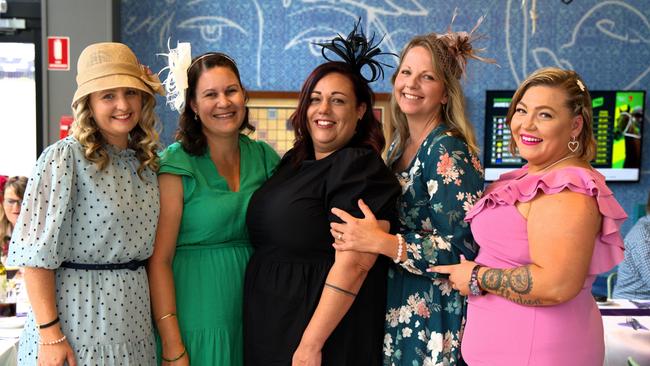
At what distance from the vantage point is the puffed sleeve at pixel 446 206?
1940 millimetres

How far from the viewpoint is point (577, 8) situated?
17.4ft

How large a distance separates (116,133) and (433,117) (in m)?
1.03

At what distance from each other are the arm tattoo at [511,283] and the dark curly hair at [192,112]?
1047 millimetres

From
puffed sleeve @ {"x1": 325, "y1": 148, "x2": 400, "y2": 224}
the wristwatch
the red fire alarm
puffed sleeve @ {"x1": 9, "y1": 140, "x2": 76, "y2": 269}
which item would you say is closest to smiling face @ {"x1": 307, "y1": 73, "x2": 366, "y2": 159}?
puffed sleeve @ {"x1": 325, "y1": 148, "x2": 400, "y2": 224}

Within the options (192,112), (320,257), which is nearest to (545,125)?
(320,257)

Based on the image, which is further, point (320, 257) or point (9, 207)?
point (9, 207)

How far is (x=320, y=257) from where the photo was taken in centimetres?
201

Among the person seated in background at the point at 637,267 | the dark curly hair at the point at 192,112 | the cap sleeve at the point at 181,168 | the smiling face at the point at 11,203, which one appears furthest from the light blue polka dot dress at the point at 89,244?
the person seated in background at the point at 637,267

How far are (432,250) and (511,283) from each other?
0.27m

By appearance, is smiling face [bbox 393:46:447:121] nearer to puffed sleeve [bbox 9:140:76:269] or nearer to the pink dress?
the pink dress

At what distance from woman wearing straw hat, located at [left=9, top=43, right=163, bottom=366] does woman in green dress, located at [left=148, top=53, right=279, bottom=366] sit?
0.06m

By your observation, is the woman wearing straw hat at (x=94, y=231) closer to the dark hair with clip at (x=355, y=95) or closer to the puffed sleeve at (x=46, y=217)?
the puffed sleeve at (x=46, y=217)

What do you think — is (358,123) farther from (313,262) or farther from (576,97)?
(576,97)

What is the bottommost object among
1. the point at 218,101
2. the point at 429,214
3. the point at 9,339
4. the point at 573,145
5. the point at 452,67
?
the point at 9,339
